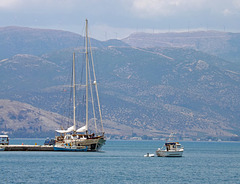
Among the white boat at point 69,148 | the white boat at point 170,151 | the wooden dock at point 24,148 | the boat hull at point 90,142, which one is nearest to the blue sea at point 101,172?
the white boat at point 170,151

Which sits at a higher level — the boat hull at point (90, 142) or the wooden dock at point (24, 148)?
the boat hull at point (90, 142)

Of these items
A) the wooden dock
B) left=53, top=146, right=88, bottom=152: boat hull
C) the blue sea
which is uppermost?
the blue sea

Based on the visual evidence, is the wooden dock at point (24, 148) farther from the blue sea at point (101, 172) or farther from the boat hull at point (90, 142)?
the blue sea at point (101, 172)

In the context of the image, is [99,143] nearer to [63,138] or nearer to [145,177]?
[63,138]

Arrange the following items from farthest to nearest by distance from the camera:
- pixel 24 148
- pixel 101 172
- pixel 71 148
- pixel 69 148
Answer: pixel 24 148
pixel 69 148
pixel 71 148
pixel 101 172

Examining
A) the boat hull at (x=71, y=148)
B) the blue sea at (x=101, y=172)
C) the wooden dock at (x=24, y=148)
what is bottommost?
the wooden dock at (x=24, y=148)

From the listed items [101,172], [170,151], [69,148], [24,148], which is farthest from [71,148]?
[101,172]

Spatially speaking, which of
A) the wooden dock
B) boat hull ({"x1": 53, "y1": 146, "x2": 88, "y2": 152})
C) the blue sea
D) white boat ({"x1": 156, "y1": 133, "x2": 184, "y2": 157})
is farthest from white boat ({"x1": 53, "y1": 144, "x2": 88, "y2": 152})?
white boat ({"x1": 156, "y1": 133, "x2": 184, "y2": 157})

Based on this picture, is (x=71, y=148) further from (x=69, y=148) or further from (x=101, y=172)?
(x=101, y=172)

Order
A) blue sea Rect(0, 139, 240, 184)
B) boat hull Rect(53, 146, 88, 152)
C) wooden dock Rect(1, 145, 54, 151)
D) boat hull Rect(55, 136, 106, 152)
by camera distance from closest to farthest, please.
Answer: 1. blue sea Rect(0, 139, 240, 184)
2. boat hull Rect(55, 136, 106, 152)
3. boat hull Rect(53, 146, 88, 152)
4. wooden dock Rect(1, 145, 54, 151)

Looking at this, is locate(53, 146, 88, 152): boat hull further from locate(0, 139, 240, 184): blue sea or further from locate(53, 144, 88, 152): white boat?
locate(0, 139, 240, 184): blue sea

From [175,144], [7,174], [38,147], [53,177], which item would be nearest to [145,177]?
[53,177]

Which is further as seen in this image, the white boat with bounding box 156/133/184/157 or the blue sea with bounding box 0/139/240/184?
the white boat with bounding box 156/133/184/157

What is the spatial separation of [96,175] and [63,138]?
53446 mm
